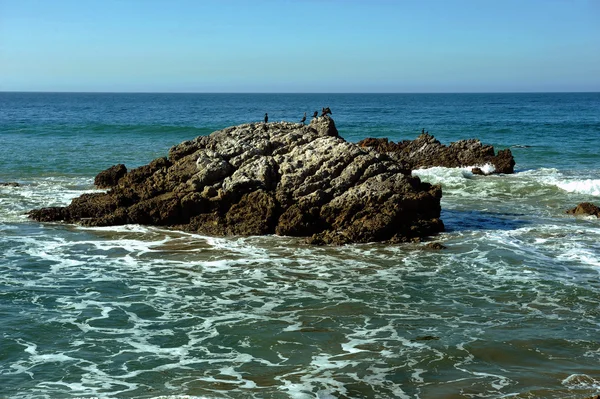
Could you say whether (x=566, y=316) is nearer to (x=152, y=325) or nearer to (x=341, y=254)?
(x=341, y=254)

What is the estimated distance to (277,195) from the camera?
1705cm

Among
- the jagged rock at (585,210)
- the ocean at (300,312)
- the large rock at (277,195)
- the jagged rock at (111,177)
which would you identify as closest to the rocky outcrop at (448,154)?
the jagged rock at (585,210)

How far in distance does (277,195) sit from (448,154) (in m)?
15.6

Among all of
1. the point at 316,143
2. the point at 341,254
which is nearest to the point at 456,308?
the point at 341,254

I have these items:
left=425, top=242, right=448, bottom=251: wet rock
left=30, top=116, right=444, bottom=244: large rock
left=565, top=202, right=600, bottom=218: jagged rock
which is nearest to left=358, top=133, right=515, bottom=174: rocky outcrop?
left=565, top=202, right=600, bottom=218: jagged rock

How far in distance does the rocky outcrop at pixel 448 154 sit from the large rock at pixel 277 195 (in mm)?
11484

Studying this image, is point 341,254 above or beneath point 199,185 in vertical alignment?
beneath

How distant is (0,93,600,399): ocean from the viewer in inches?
350

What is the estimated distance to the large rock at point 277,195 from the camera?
54.3 ft

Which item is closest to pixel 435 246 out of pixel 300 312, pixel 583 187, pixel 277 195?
pixel 277 195

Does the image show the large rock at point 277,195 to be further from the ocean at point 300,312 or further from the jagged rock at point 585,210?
the jagged rock at point 585,210

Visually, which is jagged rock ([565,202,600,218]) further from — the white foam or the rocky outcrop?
the rocky outcrop

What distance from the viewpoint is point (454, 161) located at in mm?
30219

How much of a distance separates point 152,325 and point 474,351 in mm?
4985
